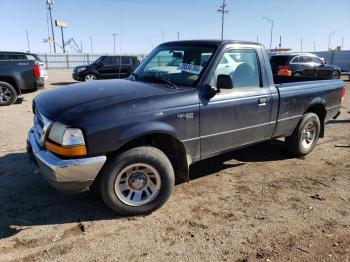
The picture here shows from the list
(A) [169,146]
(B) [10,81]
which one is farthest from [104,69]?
(A) [169,146]

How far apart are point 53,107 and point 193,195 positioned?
6.49 ft

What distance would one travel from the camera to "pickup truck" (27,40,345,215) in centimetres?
320

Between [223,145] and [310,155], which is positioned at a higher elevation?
[223,145]

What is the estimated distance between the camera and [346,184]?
461 centimetres

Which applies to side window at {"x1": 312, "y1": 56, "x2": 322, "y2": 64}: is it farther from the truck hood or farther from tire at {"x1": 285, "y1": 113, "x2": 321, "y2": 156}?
the truck hood

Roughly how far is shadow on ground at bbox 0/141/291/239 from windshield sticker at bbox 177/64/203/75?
1559mm

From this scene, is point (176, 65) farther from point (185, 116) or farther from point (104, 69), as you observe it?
point (104, 69)

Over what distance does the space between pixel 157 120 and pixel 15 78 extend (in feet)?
27.4

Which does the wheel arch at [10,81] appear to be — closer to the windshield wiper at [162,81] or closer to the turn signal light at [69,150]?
the windshield wiper at [162,81]

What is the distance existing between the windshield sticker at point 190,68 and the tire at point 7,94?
7.93m

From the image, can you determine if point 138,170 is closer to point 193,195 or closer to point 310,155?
point 193,195

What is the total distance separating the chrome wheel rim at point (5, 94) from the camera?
10286 millimetres

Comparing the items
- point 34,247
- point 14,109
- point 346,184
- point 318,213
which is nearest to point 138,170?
point 34,247

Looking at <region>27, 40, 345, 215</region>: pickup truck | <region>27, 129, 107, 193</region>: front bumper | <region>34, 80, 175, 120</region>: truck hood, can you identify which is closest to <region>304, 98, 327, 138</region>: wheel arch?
<region>27, 40, 345, 215</region>: pickup truck
